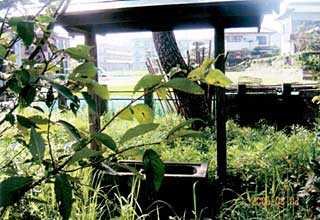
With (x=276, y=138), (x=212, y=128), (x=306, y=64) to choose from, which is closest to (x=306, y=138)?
(x=276, y=138)

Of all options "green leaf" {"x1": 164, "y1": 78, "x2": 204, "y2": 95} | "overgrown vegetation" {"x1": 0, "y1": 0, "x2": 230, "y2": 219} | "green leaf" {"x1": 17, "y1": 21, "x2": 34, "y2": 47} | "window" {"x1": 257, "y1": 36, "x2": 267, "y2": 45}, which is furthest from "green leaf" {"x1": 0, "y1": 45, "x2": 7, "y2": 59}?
"window" {"x1": 257, "y1": 36, "x2": 267, "y2": 45}

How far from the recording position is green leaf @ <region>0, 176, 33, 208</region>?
380mm

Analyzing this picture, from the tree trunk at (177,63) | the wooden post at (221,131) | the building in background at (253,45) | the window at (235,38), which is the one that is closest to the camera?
the wooden post at (221,131)

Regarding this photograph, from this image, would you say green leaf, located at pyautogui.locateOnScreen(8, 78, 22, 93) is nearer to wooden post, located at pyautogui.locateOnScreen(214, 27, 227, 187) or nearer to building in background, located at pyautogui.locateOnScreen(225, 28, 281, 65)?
wooden post, located at pyautogui.locateOnScreen(214, 27, 227, 187)

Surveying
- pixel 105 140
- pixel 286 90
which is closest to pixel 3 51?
pixel 105 140

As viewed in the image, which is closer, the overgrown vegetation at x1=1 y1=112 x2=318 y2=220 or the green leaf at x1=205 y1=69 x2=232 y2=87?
the green leaf at x1=205 y1=69 x2=232 y2=87

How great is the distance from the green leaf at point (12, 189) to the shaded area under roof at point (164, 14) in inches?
81.4

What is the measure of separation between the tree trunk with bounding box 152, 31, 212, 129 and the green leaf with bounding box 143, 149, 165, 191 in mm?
4519

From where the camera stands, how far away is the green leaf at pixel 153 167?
0.43 metres

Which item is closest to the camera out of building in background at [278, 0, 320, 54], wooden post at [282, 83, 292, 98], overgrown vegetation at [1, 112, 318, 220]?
overgrown vegetation at [1, 112, 318, 220]

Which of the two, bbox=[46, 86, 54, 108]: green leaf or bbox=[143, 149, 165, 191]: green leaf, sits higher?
bbox=[46, 86, 54, 108]: green leaf
